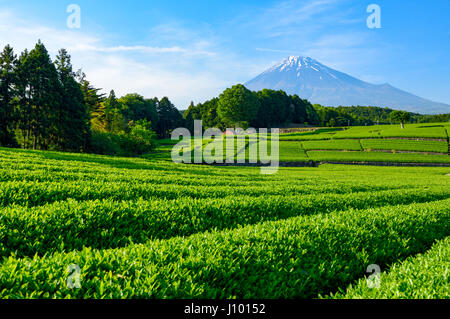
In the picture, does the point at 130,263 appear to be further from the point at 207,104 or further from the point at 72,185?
the point at 207,104

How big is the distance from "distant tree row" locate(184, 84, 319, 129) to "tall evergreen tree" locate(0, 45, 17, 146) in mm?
62150

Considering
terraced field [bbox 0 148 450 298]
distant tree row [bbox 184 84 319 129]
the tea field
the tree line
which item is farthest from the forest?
terraced field [bbox 0 148 450 298]

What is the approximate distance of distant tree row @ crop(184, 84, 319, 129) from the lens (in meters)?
94.9

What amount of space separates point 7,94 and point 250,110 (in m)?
70.9

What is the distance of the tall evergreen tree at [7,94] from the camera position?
4226 centimetres

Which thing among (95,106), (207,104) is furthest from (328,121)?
(95,106)

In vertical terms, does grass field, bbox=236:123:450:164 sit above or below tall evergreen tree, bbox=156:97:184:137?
below

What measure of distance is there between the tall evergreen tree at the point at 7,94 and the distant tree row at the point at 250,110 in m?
62.1

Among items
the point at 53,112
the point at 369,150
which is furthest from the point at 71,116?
the point at 369,150

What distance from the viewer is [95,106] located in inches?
2842

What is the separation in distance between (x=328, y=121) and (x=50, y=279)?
154 meters

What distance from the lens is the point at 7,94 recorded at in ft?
142

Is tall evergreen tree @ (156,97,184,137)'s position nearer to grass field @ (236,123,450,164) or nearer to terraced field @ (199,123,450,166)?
terraced field @ (199,123,450,166)
